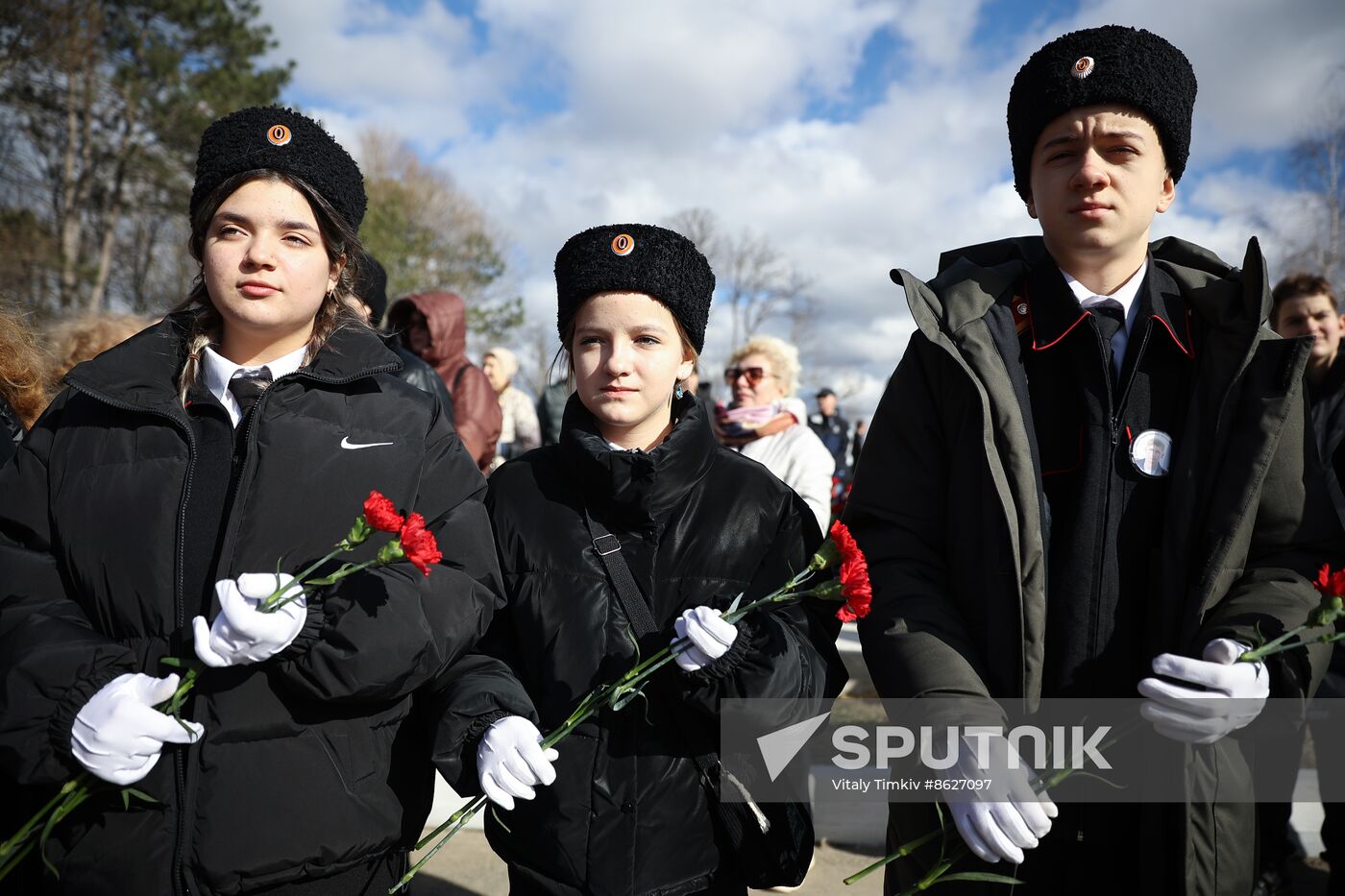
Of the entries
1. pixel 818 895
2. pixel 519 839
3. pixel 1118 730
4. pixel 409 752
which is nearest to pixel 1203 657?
pixel 1118 730

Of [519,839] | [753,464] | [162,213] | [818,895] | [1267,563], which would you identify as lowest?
[818,895]

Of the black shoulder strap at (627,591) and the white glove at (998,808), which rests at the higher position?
the black shoulder strap at (627,591)

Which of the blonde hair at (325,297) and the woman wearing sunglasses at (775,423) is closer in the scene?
the blonde hair at (325,297)

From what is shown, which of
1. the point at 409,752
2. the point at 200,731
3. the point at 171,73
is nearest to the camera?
the point at 200,731

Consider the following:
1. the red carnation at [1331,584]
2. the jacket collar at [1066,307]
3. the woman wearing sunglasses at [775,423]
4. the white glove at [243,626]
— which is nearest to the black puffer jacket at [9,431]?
the white glove at [243,626]

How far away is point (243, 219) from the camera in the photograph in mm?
1907

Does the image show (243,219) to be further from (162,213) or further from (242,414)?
(162,213)

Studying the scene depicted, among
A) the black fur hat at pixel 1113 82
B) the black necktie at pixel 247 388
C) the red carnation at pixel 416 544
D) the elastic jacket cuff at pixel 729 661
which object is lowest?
the elastic jacket cuff at pixel 729 661

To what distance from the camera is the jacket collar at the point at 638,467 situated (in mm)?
2018

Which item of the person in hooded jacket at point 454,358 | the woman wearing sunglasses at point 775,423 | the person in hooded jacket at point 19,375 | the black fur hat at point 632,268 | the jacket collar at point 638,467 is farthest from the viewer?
the person in hooded jacket at point 454,358

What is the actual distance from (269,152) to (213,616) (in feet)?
3.13

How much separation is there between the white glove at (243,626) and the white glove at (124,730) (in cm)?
9

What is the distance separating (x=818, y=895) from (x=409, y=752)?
2176mm

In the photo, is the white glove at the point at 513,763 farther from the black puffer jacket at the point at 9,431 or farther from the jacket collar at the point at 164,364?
the black puffer jacket at the point at 9,431
